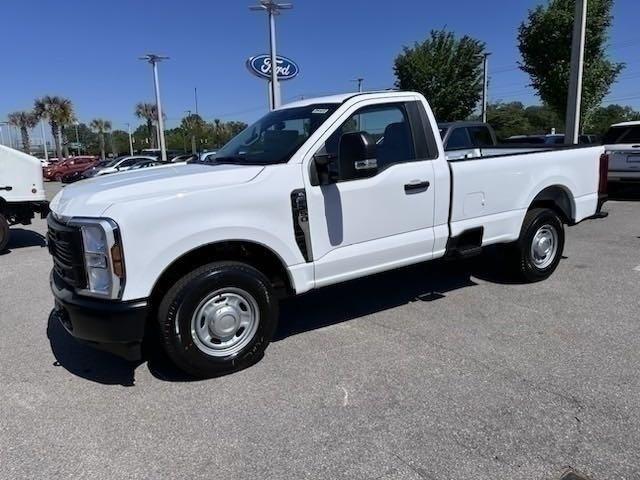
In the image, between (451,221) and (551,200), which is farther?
(551,200)

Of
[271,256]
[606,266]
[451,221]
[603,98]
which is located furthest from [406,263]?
[603,98]

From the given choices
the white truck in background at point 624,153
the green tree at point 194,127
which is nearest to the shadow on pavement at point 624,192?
the white truck in background at point 624,153

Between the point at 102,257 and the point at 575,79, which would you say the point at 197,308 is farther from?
the point at 575,79

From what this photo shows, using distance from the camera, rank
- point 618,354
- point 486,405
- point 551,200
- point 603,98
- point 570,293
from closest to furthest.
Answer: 1. point 486,405
2. point 618,354
3. point 570,293
4. point 551,200
5. point 603,98

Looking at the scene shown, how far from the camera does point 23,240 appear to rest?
10719 millimetres

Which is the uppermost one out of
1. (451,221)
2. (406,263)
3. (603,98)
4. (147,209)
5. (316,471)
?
(603,98)

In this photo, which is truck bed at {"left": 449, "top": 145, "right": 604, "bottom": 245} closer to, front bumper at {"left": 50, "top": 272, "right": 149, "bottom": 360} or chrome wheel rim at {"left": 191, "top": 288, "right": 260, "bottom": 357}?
chrome wheel rim at {"left": 191, "top": 288, "right": 260, "bottom": 357}

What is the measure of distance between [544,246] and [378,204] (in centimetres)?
262

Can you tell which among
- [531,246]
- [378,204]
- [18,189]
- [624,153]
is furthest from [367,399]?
[624,153]

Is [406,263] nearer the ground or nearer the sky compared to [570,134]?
nearer the ground

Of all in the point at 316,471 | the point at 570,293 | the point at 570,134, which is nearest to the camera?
the point at 316,471

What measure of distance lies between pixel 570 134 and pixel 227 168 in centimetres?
1278

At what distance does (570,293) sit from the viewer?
5539 millimetres

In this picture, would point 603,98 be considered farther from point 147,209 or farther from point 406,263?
point 147,209
